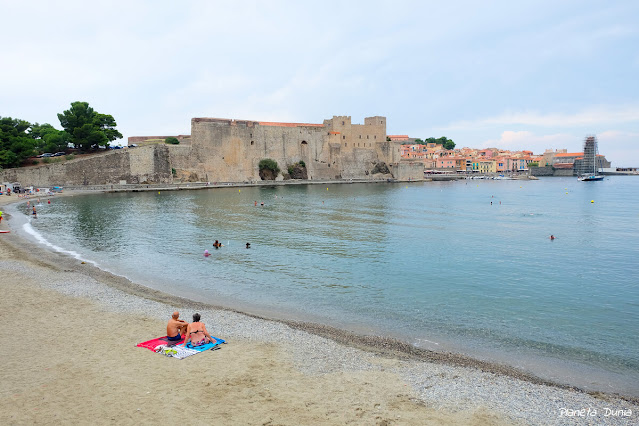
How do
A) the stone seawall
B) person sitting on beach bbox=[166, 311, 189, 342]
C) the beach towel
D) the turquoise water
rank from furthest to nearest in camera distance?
the stone seawall → the turquoise water → person sitting on beach bbox=[166, 311, 189, 342] → the beach towel

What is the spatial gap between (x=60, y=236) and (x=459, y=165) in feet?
276

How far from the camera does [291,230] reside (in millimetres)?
19578

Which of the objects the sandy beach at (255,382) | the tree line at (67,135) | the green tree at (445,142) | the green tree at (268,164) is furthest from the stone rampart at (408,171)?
the sandy beach at (255,382)

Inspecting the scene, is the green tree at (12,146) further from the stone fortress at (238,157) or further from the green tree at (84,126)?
the green tree at (84,126)

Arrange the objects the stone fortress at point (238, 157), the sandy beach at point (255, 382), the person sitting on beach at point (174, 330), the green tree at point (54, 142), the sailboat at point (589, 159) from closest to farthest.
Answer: the sandy beach at point (255, 382), the person sitting on beach at point (174, 330), the stone fortress at point (238, 157), the green tree at point (54, 142), the sailboat at point (589, 159)

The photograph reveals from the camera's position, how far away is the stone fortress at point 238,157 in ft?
136

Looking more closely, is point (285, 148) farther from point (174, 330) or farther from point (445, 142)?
point (445, 142)

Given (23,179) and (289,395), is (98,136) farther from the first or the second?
(289,395)

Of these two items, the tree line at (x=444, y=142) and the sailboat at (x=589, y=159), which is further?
the tree line at (x=444, y=142)

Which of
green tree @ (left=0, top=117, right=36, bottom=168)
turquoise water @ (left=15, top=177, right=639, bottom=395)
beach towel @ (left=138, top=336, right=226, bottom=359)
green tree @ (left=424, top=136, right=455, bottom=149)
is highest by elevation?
green tree @ (left=424, top=136, right=455, bottom=149)

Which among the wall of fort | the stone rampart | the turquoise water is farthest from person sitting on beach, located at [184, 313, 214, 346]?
the stone rampart

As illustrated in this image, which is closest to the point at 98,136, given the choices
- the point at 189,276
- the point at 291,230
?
the point at 291,230

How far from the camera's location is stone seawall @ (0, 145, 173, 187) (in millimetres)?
39188

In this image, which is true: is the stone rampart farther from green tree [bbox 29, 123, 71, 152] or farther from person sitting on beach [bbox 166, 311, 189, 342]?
person sitting on beach [bbox 166, 311, 189, 342]
